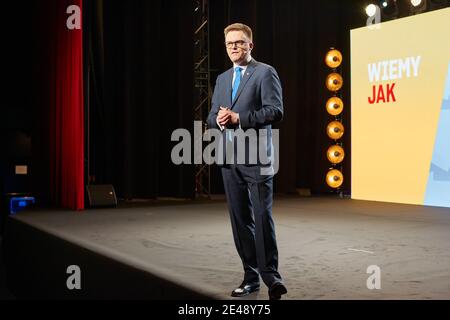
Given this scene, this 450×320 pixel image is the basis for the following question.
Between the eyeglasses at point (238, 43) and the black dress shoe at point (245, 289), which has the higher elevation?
the eyeglasses at point (238, 43)

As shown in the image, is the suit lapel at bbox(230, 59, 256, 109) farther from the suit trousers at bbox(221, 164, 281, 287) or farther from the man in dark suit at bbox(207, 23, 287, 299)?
the suit trousers at bbox(221, 164, 281, 287)

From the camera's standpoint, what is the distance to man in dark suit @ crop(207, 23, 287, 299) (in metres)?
1.74

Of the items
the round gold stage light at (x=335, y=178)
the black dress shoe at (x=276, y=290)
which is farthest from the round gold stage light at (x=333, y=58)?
the black dress shoe at (x=276, y=290)

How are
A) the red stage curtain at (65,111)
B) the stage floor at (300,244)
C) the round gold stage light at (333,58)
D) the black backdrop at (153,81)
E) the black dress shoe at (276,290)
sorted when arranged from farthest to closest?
the round gold stage light at (333,58) < the black backdrop at (153,81) < the red stage curtain at (65,111) < the stage floor at (300,244) < the black dress shoe at (276,290)

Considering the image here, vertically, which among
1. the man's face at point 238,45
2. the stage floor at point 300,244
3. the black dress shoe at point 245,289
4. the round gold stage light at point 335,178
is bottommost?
the stage floor at point 300,244

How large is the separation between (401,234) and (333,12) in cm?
439

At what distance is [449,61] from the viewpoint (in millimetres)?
5207

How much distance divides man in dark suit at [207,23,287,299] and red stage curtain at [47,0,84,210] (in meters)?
3.33

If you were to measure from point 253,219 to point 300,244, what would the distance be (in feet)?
4.32

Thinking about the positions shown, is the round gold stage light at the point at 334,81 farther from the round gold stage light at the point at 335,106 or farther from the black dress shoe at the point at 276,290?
the black dress shoe at the point at 276,290

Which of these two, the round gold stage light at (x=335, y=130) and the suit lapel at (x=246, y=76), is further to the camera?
the round gold stage light at (x=335, y=130)

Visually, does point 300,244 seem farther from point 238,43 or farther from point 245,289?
point 238,43

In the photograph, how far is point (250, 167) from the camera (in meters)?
1.77

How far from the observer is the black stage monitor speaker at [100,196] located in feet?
16.6
